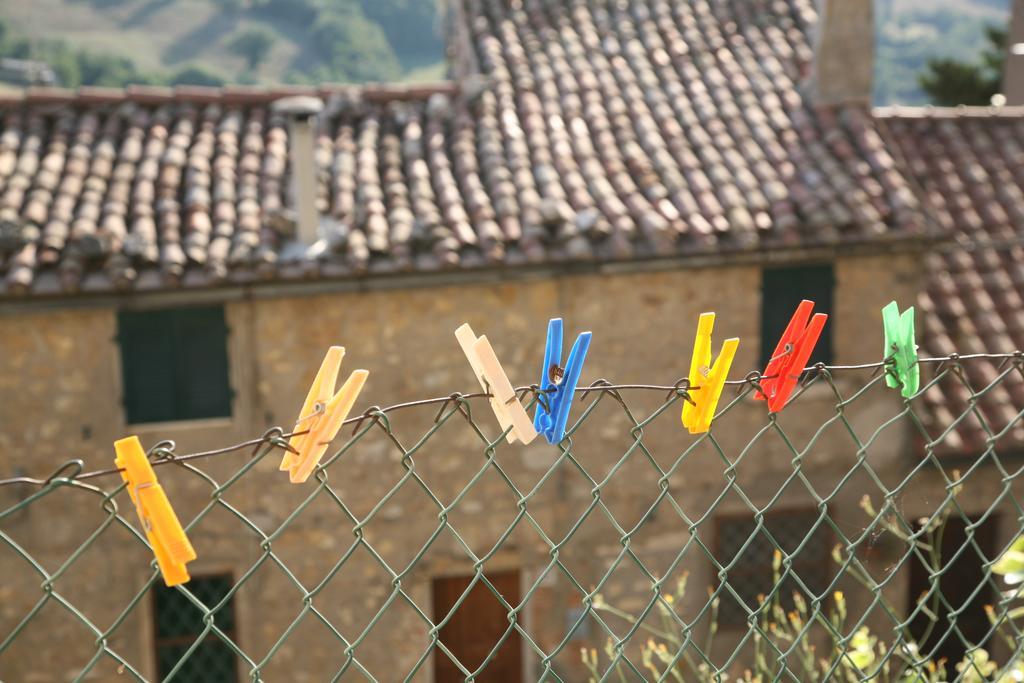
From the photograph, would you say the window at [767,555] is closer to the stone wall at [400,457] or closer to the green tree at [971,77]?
the stone wall at [400,457]

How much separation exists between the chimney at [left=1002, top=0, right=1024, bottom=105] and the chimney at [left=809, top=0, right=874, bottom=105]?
4259 mm

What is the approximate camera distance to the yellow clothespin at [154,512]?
165cm

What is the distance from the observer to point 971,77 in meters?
17.8

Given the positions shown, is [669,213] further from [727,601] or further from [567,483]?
[727,601]

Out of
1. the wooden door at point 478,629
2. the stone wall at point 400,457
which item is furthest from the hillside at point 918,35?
the wooden door at point 478,629

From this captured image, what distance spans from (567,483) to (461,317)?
152 centimetres

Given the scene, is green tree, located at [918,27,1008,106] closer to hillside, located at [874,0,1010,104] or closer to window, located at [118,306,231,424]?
window, located at [118,306,231,424]

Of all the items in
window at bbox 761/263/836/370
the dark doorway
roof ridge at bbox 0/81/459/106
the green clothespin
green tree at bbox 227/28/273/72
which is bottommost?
green tree at bbox 227/28/273/72

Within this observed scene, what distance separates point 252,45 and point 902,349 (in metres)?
55.5

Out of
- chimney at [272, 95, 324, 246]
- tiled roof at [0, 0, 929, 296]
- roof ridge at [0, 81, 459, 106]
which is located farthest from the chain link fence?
roof ridge at [0, 81, 459, 106]

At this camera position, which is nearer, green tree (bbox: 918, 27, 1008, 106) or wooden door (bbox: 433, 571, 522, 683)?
wooden door (bbox: 433, 571, 522, 683)

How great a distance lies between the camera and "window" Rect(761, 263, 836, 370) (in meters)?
8.60

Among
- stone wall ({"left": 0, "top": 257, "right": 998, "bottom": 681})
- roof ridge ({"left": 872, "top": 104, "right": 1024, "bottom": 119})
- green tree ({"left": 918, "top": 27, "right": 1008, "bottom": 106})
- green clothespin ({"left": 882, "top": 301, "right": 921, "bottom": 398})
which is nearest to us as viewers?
green clothespin ({"left": 882, "top": 301, "right": 921, "bottom": 398})

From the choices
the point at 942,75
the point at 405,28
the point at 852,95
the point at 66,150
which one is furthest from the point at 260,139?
the point at 405,28
